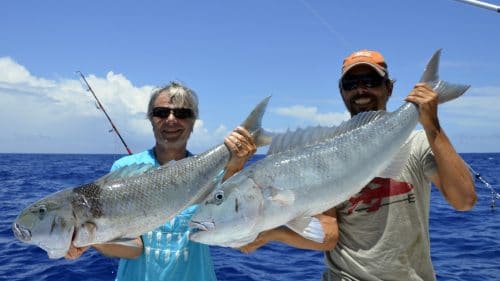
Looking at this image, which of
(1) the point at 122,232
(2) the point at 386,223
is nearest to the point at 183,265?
(1) the point at 122,232

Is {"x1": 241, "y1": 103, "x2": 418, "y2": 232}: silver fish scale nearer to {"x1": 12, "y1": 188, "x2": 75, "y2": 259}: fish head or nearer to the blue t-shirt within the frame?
the blue t-shirt

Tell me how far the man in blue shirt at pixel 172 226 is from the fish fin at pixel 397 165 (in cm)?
114

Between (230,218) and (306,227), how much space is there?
1.75 feet

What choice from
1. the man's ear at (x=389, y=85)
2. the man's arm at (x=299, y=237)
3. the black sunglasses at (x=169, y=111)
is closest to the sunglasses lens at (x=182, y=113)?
the black sunglasses at (x=169, y=111)

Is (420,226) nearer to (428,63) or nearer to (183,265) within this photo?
(428,63)

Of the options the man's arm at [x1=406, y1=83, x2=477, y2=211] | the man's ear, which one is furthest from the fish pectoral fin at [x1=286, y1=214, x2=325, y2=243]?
the man's ear

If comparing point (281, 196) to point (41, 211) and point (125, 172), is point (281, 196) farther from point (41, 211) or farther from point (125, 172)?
point (41, 211)

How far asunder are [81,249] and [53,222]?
1.09 feet

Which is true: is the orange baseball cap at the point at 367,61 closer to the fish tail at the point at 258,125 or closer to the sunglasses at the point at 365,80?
the sunglasses at the point at 365,80

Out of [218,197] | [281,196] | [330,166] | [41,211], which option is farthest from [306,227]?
[41,211]

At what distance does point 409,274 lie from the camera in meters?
3.78

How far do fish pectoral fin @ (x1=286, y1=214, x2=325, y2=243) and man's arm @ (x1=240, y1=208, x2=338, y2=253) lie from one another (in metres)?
0.46

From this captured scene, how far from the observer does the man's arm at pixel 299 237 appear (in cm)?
368

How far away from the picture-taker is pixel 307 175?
3.28 meters
